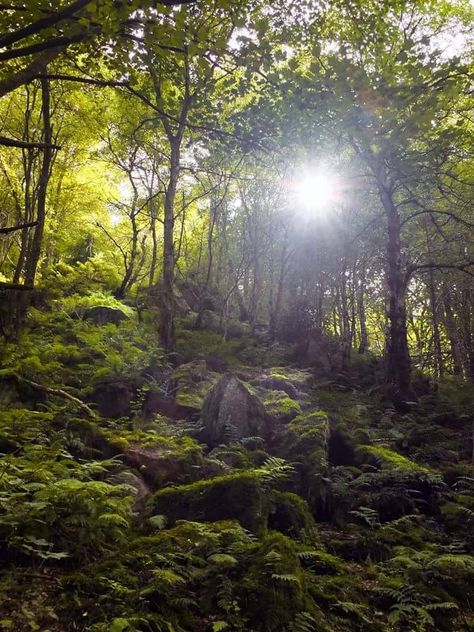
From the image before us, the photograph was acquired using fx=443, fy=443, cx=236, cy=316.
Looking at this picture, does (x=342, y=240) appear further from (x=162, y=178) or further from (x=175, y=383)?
(x=175, y=383)

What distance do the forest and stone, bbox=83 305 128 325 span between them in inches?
5.1

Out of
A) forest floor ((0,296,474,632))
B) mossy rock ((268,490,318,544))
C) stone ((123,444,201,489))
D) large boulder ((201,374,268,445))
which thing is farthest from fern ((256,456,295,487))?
large boulder ((201,374,268,445))

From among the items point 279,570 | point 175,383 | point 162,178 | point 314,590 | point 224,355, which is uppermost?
point 162,178

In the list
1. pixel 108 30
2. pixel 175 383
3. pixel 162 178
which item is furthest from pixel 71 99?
pixel 108 30

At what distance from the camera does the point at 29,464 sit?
515 cm

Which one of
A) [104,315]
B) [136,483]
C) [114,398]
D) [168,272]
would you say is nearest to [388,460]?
[136,483]

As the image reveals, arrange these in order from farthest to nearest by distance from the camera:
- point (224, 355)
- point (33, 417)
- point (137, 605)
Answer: point (224, 355) → point (33, 417) → point (137, 605)

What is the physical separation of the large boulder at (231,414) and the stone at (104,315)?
7.64 metres

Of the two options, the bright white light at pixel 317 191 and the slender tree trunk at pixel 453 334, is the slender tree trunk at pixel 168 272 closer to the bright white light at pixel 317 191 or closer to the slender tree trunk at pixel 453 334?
the bright white light at pixel 317 191

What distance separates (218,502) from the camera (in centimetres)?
557

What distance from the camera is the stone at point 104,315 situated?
15844 mm

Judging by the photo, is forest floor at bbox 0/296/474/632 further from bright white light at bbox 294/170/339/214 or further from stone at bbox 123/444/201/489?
bright white light at bbox 294/170/339/214

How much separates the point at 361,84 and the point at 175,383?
849 centimetres

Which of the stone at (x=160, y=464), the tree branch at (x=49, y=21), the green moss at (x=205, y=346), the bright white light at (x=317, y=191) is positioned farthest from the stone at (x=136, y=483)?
the bright white light at (x=317, y=191)
